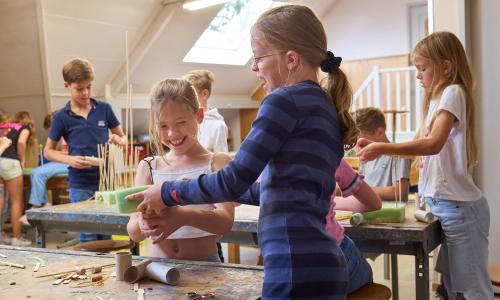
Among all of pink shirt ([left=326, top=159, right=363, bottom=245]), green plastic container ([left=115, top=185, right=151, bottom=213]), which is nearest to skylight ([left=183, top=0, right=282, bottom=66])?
pink shirt ([left=326, top=159, right=363, bottom=245])

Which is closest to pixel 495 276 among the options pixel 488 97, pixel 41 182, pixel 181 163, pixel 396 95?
pixel 488 97

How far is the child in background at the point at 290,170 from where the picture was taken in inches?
50.8

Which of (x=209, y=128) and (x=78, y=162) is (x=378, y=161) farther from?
(x=78, y=162)

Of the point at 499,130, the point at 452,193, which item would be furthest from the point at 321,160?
the point at 499,130

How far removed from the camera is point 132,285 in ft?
5.03

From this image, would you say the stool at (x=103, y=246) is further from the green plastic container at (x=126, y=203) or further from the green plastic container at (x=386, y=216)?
the green plastic container at (x=126, y=203)

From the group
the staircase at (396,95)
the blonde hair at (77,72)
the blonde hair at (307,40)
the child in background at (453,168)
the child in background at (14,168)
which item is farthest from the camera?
the staircase at (396,95)

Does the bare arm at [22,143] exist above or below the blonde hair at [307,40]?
below

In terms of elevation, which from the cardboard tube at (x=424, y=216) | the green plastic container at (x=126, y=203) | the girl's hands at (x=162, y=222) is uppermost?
the green plastic container at (x=126, y=203)

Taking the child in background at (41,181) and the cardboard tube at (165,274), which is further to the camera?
the child in background at (41,181)

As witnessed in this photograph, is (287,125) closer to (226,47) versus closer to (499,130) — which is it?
(499,130)

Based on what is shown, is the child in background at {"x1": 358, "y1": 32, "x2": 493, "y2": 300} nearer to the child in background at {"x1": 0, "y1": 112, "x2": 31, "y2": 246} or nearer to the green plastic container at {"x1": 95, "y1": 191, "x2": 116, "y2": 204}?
the green plastic container at {"x1": 95, "y1": 191, "x2": 116, "y2": 204}

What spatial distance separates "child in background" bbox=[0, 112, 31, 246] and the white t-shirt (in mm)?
4879

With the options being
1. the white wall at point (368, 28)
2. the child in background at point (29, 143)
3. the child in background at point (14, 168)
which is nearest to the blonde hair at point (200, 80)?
the child in background at point (14, 168)
